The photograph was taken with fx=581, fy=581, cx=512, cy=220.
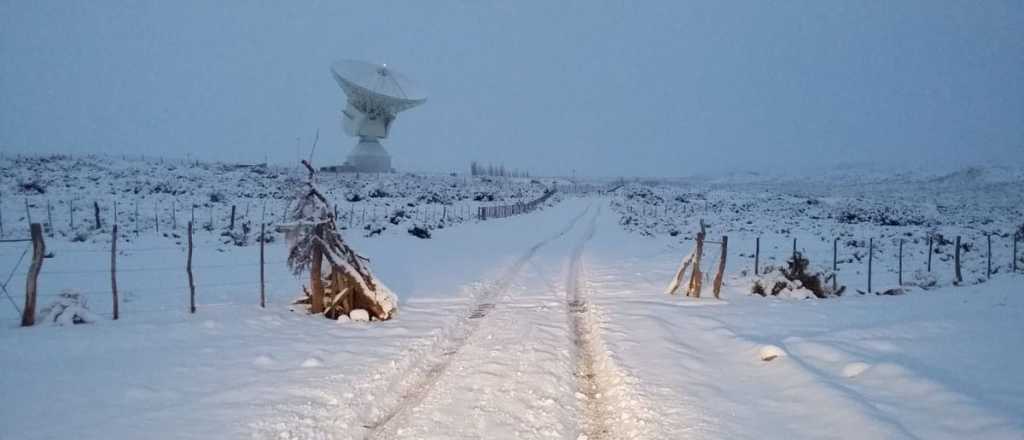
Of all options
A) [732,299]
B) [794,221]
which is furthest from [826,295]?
[794,221]

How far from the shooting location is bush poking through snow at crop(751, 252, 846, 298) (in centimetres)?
1300

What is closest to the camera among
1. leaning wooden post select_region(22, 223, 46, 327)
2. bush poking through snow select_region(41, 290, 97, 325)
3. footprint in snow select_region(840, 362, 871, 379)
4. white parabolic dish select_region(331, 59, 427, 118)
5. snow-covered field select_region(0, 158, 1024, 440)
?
snow-covered field select_region(0, 158, 1024, 440)

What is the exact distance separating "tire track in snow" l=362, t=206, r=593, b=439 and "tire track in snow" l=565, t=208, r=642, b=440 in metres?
1.67

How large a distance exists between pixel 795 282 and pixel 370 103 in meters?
47.5

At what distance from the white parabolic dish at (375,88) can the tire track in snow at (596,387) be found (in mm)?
45552

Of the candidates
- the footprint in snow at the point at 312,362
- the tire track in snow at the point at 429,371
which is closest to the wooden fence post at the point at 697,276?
the tire track in snow at the point at 429,371

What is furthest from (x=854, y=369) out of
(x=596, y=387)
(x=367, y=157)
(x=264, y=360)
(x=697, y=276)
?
(x=367, y=157)

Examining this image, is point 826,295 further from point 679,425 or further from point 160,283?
point 160,283

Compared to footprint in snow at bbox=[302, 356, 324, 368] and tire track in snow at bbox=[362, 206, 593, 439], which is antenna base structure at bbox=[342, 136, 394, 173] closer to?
tire track in snow at bbox=[362, 206, 593, 439]

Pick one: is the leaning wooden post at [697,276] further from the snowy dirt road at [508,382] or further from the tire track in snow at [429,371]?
the tire track in snow at [429,371]

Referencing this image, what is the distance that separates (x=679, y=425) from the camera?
18.3ft

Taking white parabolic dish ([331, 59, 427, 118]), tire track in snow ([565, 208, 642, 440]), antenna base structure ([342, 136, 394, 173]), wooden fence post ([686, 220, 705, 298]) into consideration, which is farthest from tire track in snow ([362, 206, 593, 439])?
antenna base structure ([342, 136, 394, 173])

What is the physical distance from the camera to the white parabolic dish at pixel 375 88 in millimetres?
51838

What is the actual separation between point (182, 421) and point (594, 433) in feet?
12.7
